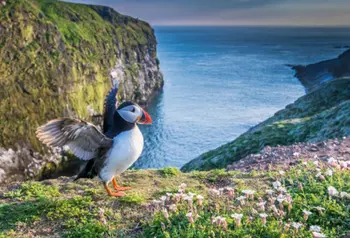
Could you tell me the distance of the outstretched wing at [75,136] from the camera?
739 cm

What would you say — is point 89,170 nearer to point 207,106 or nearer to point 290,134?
point 290,134

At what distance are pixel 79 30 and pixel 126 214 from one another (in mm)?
78144

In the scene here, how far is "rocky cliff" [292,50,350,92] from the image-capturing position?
119 metres

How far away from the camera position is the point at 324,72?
126562 mm

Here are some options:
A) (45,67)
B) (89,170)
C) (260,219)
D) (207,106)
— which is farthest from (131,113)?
(207,106)

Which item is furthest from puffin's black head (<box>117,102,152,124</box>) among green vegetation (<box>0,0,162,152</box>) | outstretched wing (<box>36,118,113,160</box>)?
green vegetation (<box>0,0,162,152</box>)

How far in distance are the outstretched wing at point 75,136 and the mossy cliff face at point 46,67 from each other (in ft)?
138

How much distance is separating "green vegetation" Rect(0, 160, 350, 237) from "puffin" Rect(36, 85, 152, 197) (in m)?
0.84

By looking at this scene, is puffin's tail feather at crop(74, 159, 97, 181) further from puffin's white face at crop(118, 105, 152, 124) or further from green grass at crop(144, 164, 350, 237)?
green grass at crop(144, 164, 350, 237)

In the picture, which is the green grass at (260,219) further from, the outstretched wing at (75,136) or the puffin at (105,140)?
the outstretched wing at (75,136)

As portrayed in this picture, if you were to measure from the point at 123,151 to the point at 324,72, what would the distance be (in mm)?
132089

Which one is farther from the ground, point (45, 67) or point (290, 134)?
point (290, 134)

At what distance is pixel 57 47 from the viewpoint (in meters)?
63.1

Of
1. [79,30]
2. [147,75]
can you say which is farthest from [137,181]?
[147,75]
